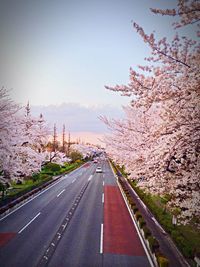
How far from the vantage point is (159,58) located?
5422 millimetres

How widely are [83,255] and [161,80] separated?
8.72 metres

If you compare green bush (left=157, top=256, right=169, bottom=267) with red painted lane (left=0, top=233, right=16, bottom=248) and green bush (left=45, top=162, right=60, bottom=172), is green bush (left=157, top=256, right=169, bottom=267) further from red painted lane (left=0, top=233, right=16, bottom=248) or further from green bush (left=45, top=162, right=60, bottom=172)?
green bush (left=45, top=162, right=60, bottom=172)

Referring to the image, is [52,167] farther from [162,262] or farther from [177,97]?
[177,97]

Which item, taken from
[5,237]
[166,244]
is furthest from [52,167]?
[166,244]

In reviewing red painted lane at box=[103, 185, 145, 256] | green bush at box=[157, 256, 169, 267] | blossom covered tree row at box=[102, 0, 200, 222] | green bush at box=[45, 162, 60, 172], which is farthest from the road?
green bush at box=[45, 162, 60, 172]

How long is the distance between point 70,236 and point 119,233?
286cm

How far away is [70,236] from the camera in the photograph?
484 inches

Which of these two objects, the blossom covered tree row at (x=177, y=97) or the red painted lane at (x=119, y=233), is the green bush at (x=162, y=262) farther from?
the blossom covered tree row at (x=177, y=97)

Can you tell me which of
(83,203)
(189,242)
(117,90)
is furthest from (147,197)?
(117,90)

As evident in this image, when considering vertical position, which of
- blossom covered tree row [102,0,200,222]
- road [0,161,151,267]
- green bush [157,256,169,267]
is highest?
blossom covered tree row [102,0,200,222]

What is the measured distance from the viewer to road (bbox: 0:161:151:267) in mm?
9575

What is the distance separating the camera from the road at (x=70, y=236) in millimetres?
9575

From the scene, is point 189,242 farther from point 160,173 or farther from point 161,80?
point 161,80

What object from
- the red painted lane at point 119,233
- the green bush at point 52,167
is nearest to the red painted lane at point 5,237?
the red painted lane at point 119,233
